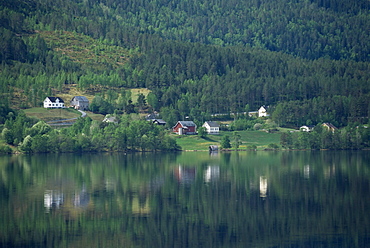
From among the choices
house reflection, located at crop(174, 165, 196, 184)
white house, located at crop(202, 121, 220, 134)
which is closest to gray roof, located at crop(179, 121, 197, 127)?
white house, located at crop(202, 121, 220, 134)

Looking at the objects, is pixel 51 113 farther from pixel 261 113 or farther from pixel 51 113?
pixel 261 113

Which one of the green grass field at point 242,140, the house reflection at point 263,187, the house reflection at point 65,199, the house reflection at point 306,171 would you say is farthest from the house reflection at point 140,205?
the green grass field at point 242,140

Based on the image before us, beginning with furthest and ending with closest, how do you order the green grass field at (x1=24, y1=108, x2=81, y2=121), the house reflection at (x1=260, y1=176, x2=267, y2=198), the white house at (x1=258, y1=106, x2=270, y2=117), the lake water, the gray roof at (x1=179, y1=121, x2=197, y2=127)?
the white house at (x1=258, y1=106, x2=270, y2=117)
the green grass field at (x1=24, y1=108, x2=81, y2=121)
the gray roof at (x1=179, y1=121, x2=197, y2=127)
the house reflection at (x1=260, y1=176, x2=267, y2=198)
the lake water

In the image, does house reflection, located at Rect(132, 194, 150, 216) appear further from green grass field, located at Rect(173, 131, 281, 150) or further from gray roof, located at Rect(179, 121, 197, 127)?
gray roof, located at Rect(179, 121, 197, 127)

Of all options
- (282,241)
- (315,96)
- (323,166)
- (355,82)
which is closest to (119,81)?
(315,96)

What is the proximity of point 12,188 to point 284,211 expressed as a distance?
105ft

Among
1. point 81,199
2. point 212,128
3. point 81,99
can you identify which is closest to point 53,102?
point 81,99

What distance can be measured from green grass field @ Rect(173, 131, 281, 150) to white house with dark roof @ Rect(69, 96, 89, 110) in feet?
132

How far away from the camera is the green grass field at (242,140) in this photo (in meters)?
133

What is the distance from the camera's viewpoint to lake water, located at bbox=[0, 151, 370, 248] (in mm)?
39906

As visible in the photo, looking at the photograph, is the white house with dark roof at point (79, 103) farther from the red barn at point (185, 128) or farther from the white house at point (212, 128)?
the white house at point (212, 128)

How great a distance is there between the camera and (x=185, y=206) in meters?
51.4

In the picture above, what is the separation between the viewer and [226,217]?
46.5 m

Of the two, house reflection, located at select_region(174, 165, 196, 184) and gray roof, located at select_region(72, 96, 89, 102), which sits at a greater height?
gray roof, located at select_region(72, 96, 89, 102)
